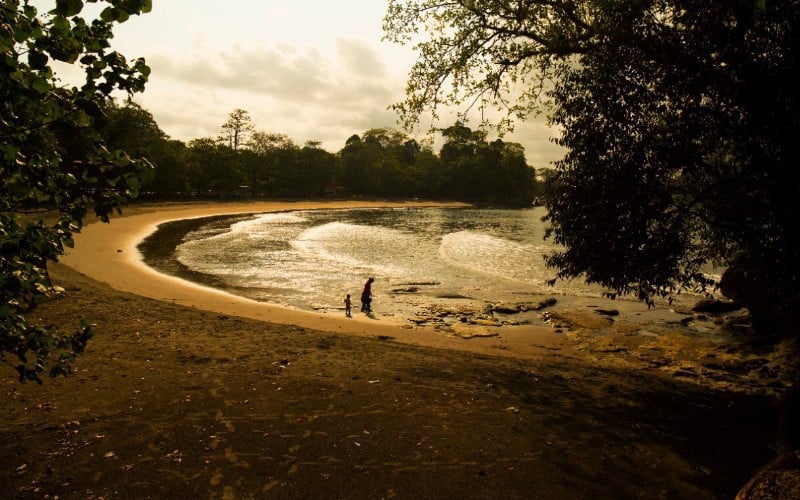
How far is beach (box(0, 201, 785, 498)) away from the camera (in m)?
6.05

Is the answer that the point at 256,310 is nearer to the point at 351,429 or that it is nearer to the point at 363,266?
the point at 351,429

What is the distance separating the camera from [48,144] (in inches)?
127

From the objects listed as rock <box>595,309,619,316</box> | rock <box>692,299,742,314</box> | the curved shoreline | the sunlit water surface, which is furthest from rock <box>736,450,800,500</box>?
rock <box>692,299,742,314</box>

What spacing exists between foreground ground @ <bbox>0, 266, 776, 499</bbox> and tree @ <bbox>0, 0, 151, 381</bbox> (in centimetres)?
347

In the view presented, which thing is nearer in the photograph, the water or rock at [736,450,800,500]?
rock at [736,450,800,500]

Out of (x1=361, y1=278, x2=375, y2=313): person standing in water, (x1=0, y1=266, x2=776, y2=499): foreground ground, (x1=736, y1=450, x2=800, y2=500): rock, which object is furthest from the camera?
(x1=361, y1=278, x2=375, y2=313): person standing in water

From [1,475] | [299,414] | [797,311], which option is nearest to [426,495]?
[299,414]

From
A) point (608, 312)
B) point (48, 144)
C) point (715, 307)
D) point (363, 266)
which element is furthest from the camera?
point (363, 266)

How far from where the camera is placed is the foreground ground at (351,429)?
6.00 metres

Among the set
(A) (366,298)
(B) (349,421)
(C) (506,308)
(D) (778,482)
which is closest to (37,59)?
(B) (349,421)

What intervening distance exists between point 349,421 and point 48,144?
5928mm

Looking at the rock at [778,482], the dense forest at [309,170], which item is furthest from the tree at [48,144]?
the dense forest at [309,170]

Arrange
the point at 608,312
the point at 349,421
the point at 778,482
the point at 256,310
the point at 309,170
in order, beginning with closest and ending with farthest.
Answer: the point at 778,482 < the point at 349,421 < the point at 256,310 < the point at 608,312 < the point at 309,170

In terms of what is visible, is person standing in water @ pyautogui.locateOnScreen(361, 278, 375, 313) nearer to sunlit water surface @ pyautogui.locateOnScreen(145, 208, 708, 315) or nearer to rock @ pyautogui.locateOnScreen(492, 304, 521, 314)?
sunlit water surface @ pyautogui.locateOnScreen(145, 208, 708, 315)
